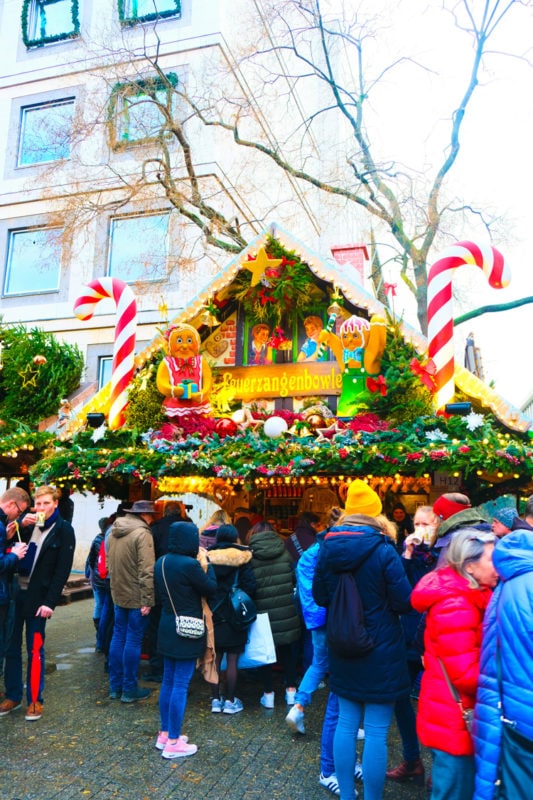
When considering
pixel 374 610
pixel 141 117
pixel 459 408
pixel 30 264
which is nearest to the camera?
pixel 374 610

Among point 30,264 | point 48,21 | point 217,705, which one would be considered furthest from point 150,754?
point 48,21

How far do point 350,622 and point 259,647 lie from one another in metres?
2.08

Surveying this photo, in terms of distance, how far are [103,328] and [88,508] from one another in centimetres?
436

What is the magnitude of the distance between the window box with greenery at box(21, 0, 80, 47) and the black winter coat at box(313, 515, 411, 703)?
1769 centimetres

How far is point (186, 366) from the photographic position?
7160 millimetres

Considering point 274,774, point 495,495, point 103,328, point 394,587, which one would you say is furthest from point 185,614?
point 103,328

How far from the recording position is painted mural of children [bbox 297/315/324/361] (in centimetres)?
748

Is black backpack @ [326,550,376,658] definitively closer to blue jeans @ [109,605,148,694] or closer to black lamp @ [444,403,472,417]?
blue jeans @ [109,605,148,694]

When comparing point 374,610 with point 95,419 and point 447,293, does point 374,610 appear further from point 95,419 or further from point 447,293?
point 95,419

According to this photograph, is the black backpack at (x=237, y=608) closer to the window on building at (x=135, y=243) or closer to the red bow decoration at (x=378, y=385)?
the red bow decoration at (x=378, y=385)

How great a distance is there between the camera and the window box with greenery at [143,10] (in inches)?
600

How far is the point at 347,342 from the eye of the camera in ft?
21.7

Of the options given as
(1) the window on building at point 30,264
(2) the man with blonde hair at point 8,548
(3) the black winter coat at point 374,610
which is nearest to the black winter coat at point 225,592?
(2) the man with blonde hair at point 8,548

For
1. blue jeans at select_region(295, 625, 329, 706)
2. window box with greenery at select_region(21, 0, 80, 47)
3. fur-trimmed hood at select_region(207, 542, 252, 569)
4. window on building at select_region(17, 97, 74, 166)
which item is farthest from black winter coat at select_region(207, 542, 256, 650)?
window box with greenery at select_region(21, 0, 80, 47)
